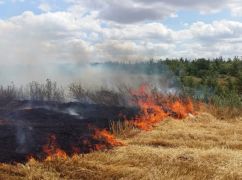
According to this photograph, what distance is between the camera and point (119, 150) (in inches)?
543

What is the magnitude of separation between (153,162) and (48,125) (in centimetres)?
577

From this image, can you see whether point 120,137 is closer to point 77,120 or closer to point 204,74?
point 77,120

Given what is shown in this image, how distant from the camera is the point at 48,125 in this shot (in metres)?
16.8

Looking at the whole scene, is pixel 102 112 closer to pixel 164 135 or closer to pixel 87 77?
pixel 164 135

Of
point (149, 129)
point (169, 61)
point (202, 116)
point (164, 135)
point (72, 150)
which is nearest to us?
point (72, 150)

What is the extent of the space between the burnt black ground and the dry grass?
103 cm

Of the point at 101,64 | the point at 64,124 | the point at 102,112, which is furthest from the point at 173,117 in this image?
the point at 101,64

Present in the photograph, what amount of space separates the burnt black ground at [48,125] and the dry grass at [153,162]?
3.39 feet

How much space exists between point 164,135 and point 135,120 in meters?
2.22

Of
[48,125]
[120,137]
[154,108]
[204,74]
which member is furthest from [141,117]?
[204,74]

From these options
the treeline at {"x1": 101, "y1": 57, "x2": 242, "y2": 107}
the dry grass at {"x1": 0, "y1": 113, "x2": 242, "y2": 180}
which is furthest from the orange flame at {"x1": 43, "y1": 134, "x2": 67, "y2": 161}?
the treeline at {"x1": 101, "y1": 57, "x2": 242, "y2": 107}

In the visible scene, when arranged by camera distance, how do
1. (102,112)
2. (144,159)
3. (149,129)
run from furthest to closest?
(102,112)
(149,129)
(144,159)

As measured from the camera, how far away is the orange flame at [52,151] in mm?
12711

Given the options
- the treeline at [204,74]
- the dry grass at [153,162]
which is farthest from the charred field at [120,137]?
the treeline at [204,74]
